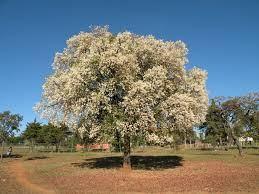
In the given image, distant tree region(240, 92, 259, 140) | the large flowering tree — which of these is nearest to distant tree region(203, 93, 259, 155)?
distant tree region(240, 92, 259, 140)

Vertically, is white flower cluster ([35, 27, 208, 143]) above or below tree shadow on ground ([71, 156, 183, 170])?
above

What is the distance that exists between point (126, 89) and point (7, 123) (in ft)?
112

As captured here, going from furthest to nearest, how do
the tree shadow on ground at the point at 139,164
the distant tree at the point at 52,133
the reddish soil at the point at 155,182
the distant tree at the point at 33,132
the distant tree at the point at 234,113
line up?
the distant tree at the point at 52,133
the distant tree at the point at 33,132
the distant tree at the point at 234,113
the tree shadow on ground at the point at 139,164
the reddish soil at the point at 155,182

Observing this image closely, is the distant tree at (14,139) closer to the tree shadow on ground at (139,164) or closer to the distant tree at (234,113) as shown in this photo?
the tree shadow on ground at (139,164)

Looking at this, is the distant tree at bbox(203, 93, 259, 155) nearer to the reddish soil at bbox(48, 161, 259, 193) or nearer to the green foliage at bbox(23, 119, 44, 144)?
the reddish soil at bbox(48, 161, 259, 193)

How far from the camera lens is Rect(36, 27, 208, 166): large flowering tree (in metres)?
34.3

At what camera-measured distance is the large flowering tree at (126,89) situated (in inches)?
1351

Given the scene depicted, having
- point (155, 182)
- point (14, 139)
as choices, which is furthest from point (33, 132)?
point (155, 182)

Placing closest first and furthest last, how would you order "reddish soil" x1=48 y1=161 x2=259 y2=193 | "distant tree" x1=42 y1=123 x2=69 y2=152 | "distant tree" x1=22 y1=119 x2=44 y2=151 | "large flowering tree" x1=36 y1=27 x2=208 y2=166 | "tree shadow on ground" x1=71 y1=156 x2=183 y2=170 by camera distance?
1. "reddish soil" x1=48 y1=161 x2=259 y2=193
2. "large flowering tree" x1=36 y1=27 x2=208 y2=166
3. "tree shadow on ground" x1=71 y1=156 x2=183 y2=170
4. "distant tree" x1=22 y1=119 x2=44 y2=151
5. "distant tree" x1=42 y1=123 x2=69 y2=152

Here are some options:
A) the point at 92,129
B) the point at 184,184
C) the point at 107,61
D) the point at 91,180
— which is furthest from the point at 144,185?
the point at 107,61

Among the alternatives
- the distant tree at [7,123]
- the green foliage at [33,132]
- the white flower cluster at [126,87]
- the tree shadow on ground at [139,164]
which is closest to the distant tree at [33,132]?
the green foliage at [33,132]

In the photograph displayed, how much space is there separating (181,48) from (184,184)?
17.1 meters

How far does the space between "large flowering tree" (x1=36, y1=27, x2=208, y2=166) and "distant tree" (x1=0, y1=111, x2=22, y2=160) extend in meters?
25.1

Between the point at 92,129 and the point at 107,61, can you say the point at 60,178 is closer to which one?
the point at 92,129
